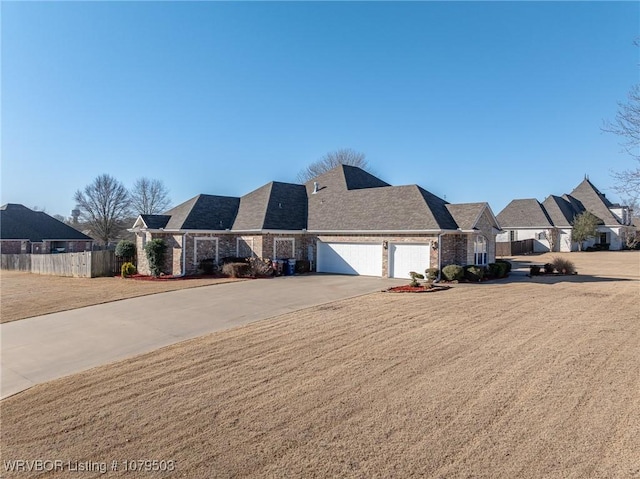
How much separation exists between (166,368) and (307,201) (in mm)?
21578

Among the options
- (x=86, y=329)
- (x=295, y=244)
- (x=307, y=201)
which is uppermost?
(x=307, y=201)

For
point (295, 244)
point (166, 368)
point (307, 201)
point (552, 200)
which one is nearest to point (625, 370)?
point (166, 368)

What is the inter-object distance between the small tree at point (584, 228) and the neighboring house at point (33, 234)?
51584 mm

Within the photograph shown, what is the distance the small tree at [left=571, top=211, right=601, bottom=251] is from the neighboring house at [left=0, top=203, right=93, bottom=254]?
2031 inches

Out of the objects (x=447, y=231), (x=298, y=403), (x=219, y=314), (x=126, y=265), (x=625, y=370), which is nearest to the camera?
(x=298, y=403)

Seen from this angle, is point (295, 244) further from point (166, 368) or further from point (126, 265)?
point (166, 368)

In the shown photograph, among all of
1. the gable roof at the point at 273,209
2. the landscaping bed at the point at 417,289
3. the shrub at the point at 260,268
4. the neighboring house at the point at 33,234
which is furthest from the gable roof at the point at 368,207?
the neighboring house at the point at 33,234

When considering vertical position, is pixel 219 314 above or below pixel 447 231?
below

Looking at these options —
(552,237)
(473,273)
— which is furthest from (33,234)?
(552,237)

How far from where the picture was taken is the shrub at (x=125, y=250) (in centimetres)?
2478

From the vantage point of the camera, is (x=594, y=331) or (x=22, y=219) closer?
(x=594, y=331)

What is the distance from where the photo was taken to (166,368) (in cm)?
760

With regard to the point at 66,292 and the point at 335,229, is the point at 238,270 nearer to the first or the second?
the point at 335,229

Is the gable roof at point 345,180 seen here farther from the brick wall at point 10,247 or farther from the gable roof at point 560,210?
the brick wall at point 10,247
